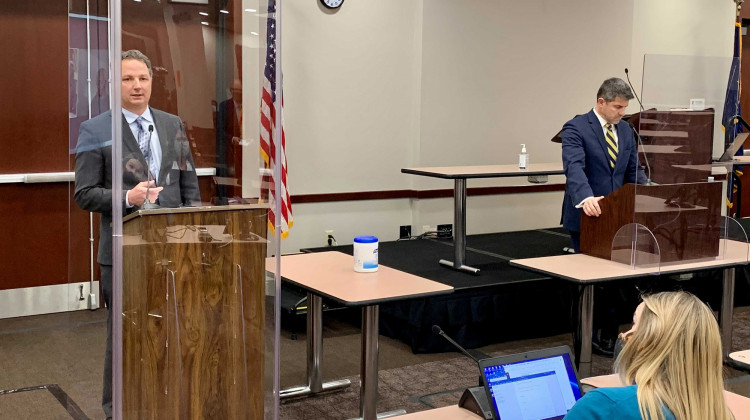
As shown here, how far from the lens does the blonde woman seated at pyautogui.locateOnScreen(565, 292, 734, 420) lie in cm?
165

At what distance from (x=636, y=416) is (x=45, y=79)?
16.1 feet

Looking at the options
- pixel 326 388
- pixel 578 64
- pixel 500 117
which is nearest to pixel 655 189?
pixel 326 388

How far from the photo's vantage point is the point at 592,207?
4305 millimetres

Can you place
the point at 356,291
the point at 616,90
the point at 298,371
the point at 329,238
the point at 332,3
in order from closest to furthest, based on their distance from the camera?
the point at 356,291
the point at 616,90
the point at 298,371
the point at 332,3
the point at 329,238

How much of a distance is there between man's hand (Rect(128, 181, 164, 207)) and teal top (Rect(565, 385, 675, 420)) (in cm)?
136

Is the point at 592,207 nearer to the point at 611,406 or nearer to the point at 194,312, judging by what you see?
the point at 194,312

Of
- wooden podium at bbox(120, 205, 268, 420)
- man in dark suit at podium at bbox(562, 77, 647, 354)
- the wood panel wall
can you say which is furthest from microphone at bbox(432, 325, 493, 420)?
the wood panel wall

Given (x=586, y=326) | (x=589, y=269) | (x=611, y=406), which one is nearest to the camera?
(x=611, y=406)

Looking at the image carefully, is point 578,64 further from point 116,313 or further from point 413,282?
point 116,313

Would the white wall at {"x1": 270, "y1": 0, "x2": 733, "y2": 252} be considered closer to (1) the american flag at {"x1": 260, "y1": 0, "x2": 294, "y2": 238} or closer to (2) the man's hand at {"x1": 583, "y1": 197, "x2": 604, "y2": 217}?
(2) the man's hand at {"x1": 583, "y1": 197, "x2": 604, "y2": 217}

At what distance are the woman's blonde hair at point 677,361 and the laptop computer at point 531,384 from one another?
0.48 m

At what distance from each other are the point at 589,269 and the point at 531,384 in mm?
1887

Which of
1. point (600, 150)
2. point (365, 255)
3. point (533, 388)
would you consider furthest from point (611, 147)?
point (533, 388)

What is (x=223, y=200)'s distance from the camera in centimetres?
265
